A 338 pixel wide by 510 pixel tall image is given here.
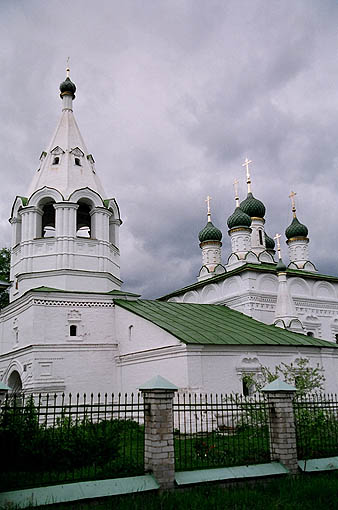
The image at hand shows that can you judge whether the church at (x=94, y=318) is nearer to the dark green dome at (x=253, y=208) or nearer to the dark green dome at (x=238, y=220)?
the dark green dome at (x=238, y=220)

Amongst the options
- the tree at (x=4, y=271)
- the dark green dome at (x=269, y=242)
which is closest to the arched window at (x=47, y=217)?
the tree at (x=4, y=271)

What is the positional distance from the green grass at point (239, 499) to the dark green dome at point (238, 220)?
645 inches

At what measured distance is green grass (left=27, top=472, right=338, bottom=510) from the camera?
18.1ft

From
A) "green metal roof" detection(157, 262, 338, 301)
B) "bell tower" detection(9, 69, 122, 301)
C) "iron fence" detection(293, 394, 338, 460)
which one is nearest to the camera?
"iron fence" detection(293, 394, 338, 460)

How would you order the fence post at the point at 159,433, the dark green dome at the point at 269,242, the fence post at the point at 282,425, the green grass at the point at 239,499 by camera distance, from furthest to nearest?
the dark green dome at the point at 269,242 → the fence post at the point at 282,425 → the fence post at the point at 159,433 → the green grass at the point at 239,499

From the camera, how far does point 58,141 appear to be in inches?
675

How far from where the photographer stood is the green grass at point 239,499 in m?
5.53

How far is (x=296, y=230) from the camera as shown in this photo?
24344 millimetres

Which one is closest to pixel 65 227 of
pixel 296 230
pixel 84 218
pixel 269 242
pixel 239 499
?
pixel 84 218

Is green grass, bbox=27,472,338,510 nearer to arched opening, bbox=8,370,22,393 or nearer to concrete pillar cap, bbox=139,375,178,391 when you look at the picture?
concrete pillar cap, bbox=139,375,178,391

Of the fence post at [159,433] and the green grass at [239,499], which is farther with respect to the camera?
the fence post at [159,433]

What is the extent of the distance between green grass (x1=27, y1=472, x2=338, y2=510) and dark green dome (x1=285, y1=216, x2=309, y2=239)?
18.7 m

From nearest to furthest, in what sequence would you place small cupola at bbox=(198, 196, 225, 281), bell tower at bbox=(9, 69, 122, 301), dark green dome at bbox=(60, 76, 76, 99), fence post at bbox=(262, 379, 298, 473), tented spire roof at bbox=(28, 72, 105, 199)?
fence post at bbox=(262, 379, 298, 473)
bell tower at bbox=(9, 69, 122, 301)
tented spire roof at bbox=(28, 72, 105, 199)
dark green dome at bbox=(60, 76, 76, 99)
small cupola at bbox=(198, 196, 225, 281)

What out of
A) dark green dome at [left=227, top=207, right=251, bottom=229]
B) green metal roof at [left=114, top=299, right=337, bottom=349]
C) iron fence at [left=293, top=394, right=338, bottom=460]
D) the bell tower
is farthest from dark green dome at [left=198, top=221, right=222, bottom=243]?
iron fence at [left=293, top=394, right=338, bottom=460]
